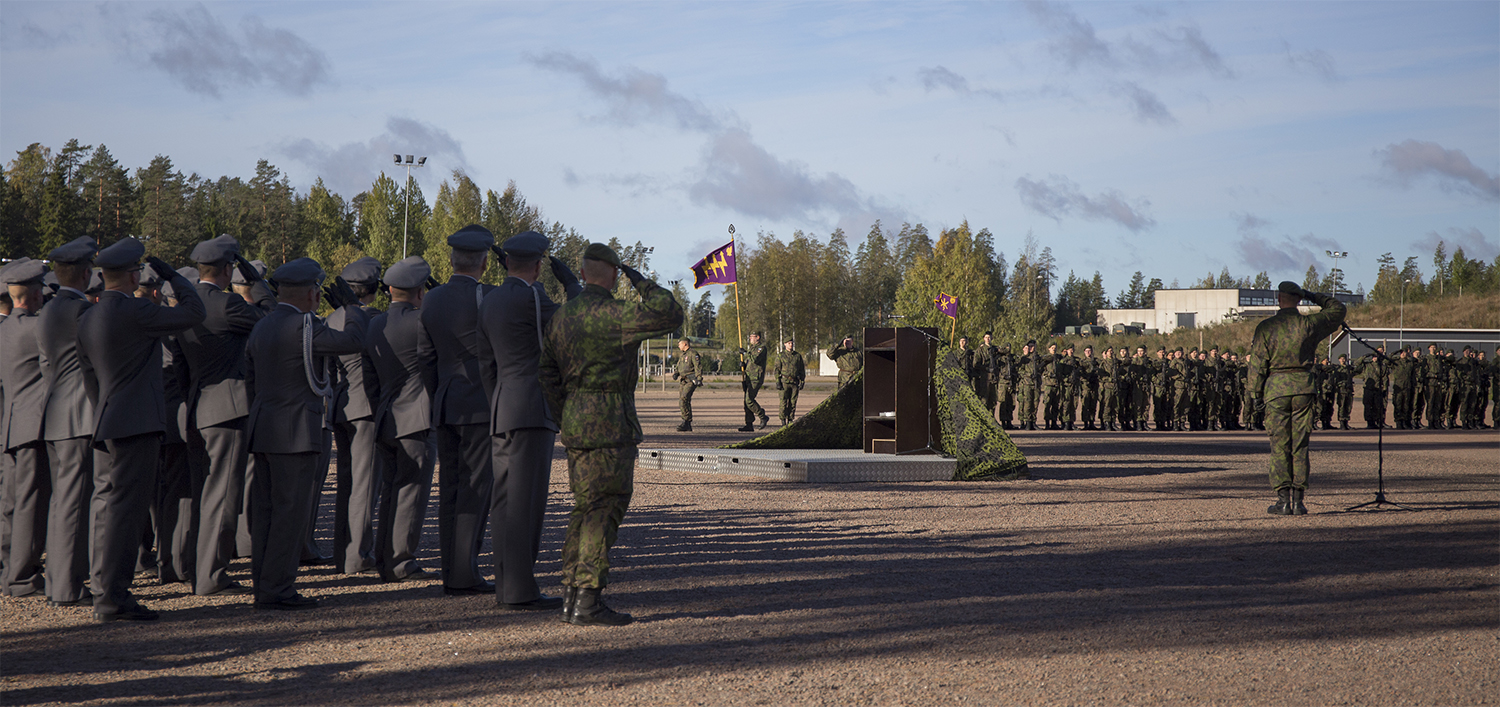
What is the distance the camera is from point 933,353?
14.0 meters

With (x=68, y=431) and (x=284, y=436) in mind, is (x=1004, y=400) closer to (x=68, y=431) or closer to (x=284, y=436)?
(x=284, y=436)

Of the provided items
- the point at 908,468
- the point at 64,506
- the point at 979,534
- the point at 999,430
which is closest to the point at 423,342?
the point at 64,506

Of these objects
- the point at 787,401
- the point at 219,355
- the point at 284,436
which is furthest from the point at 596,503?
the point at 787,401

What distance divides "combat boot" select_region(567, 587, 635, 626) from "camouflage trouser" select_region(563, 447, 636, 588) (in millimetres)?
59

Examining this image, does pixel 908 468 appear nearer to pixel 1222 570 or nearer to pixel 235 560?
pixel 1222 570

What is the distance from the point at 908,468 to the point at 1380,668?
805 cm

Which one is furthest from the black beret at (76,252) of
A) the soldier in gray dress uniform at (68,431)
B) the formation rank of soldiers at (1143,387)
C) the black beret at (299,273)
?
the formation rank of soldiers at (1143,387)

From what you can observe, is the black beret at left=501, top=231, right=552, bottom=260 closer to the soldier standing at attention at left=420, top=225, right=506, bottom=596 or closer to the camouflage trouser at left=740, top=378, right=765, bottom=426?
the soldier standing at attention at left=420, top=225, right=506, bottom=596

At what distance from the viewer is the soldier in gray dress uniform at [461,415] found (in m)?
6.47

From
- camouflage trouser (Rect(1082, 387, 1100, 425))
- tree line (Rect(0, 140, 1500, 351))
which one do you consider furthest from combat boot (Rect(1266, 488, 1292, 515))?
tree line (Rect(0, 140, 1500, 351))

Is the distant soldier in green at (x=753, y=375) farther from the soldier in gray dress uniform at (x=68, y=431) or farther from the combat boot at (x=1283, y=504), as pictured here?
the soldier in gray dress uniform at (x=68, y=431)

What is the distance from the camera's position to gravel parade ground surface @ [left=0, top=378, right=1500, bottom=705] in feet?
15.5

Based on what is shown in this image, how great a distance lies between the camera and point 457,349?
6629 mm

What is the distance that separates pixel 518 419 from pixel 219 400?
1974mm
